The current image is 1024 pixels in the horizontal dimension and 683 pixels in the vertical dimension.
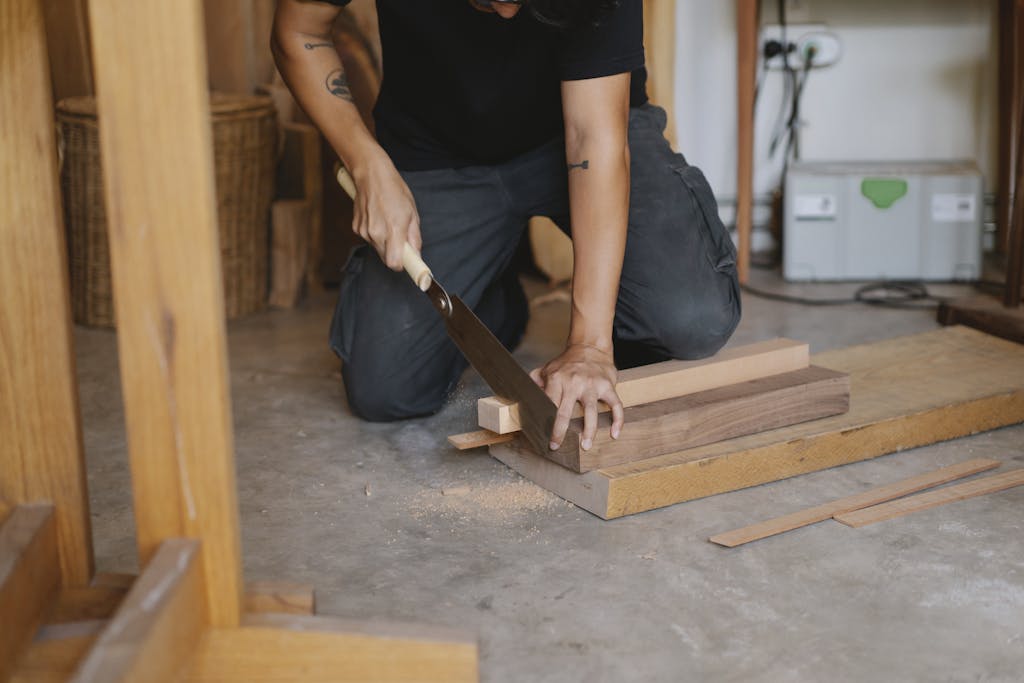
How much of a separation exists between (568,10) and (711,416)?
64 cm

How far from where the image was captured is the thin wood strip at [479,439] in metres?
1.80

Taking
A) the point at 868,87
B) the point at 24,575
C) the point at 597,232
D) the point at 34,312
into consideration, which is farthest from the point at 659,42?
the point at 24,575

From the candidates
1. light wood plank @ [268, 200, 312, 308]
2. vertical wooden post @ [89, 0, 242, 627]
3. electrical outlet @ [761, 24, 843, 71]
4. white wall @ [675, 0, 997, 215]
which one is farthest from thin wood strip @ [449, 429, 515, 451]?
electrical outlet @ [761, 24, 843, 71]

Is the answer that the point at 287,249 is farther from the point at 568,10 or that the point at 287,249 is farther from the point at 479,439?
the point at 568,10

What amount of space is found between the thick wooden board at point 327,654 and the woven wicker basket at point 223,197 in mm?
1803

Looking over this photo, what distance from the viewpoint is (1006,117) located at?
313 cm

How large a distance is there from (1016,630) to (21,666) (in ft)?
3.50

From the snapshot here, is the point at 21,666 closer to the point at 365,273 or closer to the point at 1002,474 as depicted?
the point at 365,273

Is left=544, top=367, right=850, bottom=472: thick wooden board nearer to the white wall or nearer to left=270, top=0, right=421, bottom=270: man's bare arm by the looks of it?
left=270, top=0, right=421, bottom=270: man's bare arm

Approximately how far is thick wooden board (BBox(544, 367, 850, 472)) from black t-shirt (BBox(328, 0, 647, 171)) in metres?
0.53

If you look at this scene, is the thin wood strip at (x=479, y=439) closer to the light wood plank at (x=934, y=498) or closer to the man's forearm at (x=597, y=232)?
the man's forearm at (x=597, y=232)

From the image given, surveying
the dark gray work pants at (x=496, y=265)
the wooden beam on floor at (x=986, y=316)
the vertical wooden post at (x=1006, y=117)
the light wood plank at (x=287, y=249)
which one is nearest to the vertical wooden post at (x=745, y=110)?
the wooden beam on floor at (x=986, y=316)

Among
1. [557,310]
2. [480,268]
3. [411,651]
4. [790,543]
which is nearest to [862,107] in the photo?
[557,310]

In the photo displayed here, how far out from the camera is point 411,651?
3.59 ft
